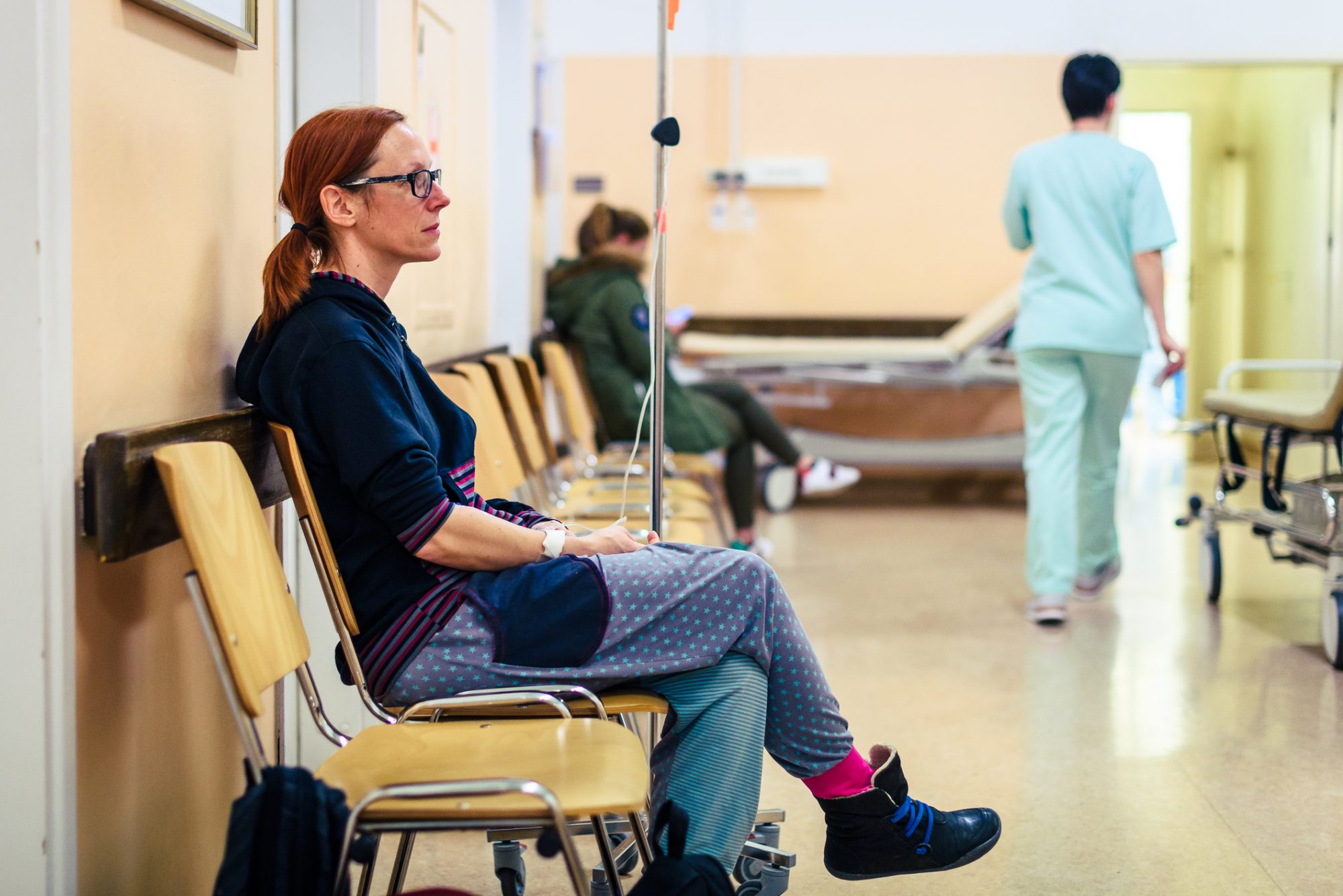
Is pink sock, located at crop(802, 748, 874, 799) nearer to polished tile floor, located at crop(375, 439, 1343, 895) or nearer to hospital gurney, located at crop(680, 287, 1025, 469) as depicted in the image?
polished tile floor, located at crop(375, 439, 1343, 895)

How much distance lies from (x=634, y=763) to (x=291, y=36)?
1516mm

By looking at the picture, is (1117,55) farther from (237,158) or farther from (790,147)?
(237,158)

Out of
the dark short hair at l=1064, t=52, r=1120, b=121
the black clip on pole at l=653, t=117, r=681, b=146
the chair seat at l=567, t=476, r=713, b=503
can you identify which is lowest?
the chair seat at l=567, t=476, r=713, b=503

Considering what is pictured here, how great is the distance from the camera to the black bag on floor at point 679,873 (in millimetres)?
1438

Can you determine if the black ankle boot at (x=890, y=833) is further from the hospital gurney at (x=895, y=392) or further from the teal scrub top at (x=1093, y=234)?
the hospital gurney at (x=895, y=392)

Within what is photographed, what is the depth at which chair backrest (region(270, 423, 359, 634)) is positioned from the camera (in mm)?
1594

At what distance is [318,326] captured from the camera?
161cm

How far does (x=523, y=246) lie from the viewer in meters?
4.45

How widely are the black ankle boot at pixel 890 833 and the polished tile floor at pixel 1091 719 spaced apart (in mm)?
248

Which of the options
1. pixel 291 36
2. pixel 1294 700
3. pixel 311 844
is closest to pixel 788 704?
pixel 311 844

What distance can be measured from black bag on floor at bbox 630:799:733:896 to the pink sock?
0.98 feet

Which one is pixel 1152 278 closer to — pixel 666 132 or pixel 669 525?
pixel 669 525

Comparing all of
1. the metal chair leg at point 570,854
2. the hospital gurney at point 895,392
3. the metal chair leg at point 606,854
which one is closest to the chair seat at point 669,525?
the metal chair leg at point 606,854

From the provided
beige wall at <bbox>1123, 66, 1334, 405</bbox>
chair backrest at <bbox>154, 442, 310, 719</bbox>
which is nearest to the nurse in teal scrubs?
chair backrest at <bbox>154, 442, 310, 719</bbox>
